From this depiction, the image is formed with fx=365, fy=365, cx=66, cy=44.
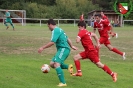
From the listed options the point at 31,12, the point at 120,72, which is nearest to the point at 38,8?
the point at 31,12

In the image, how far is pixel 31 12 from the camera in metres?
69.7

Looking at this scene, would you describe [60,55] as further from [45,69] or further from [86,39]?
[86,39]

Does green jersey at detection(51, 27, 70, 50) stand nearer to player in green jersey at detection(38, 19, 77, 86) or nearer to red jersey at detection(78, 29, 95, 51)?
player in green jersey at detection(38, 19, 77, 86)

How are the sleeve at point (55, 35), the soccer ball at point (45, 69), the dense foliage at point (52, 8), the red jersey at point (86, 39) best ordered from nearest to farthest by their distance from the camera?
the sleeve at point (55, 35), the soccer ball at point (45, 69), the red jersey at point (86, 39), the dense foliage at point (52, 8)

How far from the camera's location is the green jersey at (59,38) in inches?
352

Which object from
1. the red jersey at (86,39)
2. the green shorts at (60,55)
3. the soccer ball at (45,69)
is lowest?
the soccer ball at (45,69)

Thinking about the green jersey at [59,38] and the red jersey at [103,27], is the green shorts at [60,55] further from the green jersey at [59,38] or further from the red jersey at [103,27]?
the red jersey at [103,27]

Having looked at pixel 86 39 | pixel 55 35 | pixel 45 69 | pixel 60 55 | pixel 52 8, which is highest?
pixel 52 8

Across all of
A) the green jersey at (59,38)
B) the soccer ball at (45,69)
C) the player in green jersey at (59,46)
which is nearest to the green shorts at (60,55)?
the player in green jersey at (59,46)

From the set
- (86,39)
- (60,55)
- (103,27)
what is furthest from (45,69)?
(103,27)

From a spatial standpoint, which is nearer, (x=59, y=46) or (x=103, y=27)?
(x=59, y=46)

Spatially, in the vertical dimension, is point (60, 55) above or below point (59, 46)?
below

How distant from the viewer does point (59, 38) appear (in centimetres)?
915

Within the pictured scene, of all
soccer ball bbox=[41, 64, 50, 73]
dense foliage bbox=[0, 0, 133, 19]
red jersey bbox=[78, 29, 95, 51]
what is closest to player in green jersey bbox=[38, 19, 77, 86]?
soccer ball bbox=[41, 64, 50, 73]
